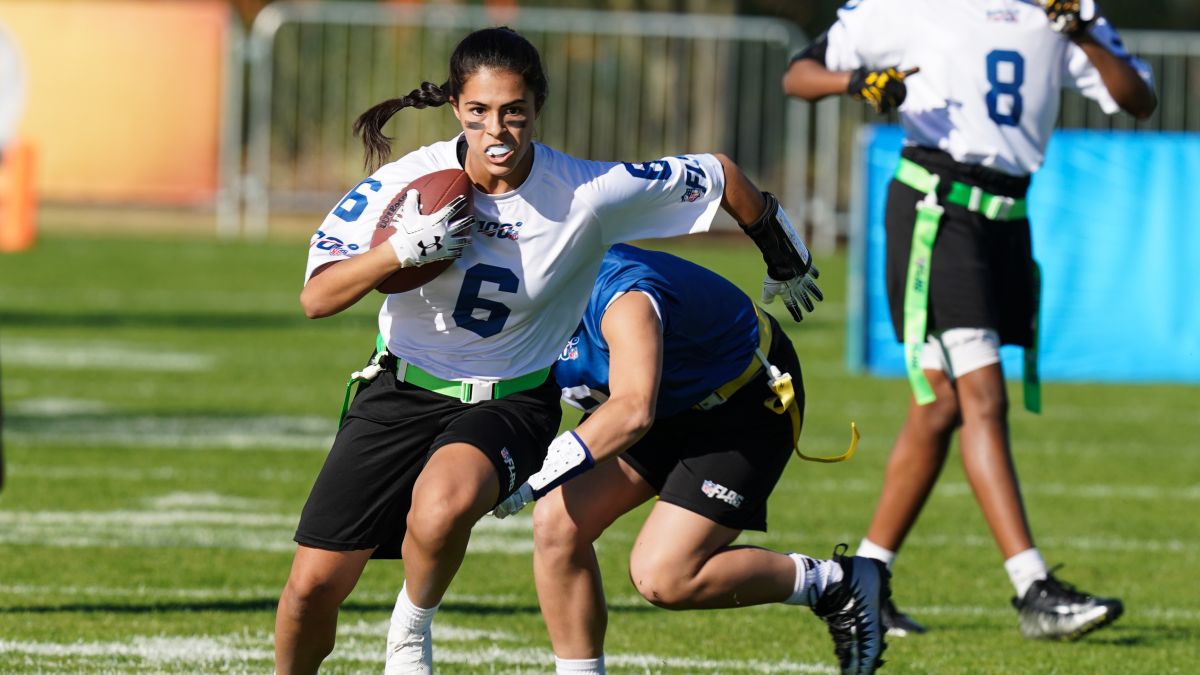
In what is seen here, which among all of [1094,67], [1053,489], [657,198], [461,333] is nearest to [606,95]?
[1053,489]

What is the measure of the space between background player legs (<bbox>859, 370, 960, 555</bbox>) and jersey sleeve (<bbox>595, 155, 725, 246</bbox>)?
5.13 feet

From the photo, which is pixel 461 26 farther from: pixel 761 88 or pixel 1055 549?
pixel 1055 549

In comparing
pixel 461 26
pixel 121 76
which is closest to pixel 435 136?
pixel 461 26

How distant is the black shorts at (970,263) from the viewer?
6.16 metres

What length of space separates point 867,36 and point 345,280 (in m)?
2.58

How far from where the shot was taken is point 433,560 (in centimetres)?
452

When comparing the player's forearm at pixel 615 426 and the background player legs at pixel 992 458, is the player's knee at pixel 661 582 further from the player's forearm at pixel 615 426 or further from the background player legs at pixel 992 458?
the background player legs at pixel 992 458

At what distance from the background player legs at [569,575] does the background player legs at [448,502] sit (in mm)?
235

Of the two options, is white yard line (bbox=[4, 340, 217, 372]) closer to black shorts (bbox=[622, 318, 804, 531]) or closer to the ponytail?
black shorts (bbox=[622, 318, 804, 531])

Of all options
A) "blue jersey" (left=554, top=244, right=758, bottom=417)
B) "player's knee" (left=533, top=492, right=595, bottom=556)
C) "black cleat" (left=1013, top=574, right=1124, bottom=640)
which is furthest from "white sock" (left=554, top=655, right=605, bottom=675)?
"black cleat" (left=1013, top=574, right=1124, bottom=640)

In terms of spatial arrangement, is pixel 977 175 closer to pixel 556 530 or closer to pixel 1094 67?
pixel 1094 67

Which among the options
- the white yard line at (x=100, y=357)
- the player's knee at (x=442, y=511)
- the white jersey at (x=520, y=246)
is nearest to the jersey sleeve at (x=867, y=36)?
the white jersey at (x=520, y=246)

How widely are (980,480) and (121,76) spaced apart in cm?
1370

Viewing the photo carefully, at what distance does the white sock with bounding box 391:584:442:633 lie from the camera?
15.3ft
